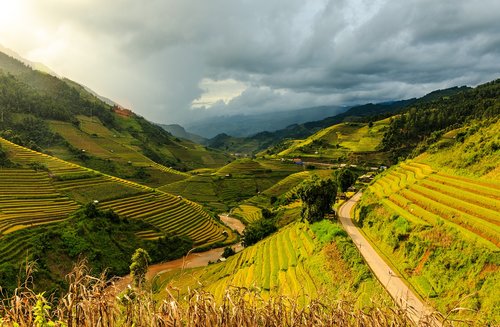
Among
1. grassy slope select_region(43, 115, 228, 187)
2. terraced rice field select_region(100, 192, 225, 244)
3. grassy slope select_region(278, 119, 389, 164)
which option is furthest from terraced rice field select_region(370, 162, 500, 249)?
grassy slope select_region(278, 119, 389, 164)

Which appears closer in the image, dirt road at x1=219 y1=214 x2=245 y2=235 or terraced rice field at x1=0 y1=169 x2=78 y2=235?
terraced rice field at x1=0 y1=169 x2=78 y2=235

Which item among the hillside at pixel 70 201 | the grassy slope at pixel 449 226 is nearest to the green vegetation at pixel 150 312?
the grassy slope at pixel 449 226

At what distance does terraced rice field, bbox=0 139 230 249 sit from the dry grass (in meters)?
53.5

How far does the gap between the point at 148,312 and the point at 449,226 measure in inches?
1049

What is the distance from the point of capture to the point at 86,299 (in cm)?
603

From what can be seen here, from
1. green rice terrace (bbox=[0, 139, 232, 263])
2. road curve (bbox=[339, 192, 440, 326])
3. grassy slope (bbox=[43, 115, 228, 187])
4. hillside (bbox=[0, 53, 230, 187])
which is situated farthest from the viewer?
hillside (bbox=[0, 53, 230, 187])

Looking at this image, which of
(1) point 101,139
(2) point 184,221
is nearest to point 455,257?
(2) point 184,221

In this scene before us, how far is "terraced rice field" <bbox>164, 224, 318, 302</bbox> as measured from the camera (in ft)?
95.0

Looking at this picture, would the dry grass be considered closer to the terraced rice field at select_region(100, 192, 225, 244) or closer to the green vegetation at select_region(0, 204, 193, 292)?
the green vegetation at select_region(0, 204, 193, 292)

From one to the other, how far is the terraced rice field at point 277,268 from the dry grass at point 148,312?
2002cm

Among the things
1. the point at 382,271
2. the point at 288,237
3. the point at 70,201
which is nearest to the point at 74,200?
the point at 70,201

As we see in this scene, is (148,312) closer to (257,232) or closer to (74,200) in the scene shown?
(257,232)

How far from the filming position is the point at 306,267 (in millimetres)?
31188

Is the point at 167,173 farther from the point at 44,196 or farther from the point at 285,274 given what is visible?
the point at 285,274
